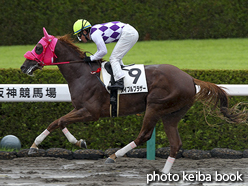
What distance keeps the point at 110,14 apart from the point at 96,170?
22.7 feet

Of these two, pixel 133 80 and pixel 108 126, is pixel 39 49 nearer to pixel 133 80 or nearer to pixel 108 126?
pixel 133 80

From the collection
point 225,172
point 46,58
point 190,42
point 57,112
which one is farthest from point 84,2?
point 225,172

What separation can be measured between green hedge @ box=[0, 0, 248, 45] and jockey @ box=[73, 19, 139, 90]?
6.18 meters

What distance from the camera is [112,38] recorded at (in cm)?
504

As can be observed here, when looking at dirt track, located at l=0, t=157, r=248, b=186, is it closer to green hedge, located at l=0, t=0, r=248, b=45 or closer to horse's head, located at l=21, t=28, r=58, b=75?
horse's head, located at l=21, t=28, r=58, b=75

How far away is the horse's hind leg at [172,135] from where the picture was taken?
16.0ft

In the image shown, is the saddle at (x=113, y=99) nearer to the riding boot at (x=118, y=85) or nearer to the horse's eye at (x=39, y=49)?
the riding boot at (x=118, y=85)

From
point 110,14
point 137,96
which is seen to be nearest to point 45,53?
point 137,96

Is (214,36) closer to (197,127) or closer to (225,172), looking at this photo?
(197,127)

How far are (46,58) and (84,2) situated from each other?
21.3 ft

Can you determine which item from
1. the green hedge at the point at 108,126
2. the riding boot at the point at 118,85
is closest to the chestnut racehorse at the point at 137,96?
the riding boot at the point at 118,85

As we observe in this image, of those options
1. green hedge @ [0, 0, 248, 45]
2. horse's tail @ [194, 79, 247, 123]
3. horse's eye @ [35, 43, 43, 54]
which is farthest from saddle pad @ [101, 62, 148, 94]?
green hedge @ [0, 0, 248, 45]

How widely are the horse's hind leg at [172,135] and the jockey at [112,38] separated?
2.39 ft

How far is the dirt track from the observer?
4.48m
